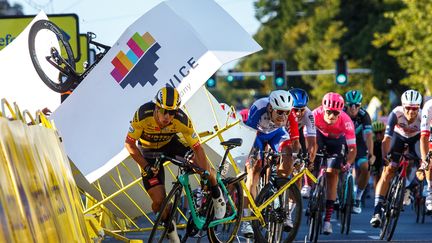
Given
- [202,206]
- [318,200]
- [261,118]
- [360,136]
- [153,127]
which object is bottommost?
[202,206]

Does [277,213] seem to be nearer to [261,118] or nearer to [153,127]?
[261,118]

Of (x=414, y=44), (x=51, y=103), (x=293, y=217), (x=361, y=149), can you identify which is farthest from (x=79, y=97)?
(x=414, y=44)

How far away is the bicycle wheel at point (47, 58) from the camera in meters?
14.1

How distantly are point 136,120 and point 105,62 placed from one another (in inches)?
47.3

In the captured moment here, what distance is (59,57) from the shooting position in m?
14.1

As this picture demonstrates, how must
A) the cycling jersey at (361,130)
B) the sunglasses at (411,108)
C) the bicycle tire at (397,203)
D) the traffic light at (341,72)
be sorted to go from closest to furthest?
the bicycle tire at (397,203) → the sunglasses at (411,108) → the cycling jersey at (361,130) → the traffic light at (341,72)

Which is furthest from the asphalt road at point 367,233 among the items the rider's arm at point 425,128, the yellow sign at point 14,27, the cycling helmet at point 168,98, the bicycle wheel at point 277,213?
the yellow sign at point 14,27

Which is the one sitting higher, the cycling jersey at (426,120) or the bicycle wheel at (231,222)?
the cycling jersey at (426,120)

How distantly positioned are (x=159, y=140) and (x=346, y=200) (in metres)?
5.90

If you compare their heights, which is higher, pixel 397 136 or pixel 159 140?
pixel 397 136

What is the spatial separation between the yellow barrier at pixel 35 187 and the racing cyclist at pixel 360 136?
8.95 meters

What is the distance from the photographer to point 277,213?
14.0 metres

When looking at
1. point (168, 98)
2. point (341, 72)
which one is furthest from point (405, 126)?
point (341, 72)

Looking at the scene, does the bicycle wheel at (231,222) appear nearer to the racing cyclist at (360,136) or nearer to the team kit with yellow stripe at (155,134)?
the team kit with yellow stripe at (155,134)
